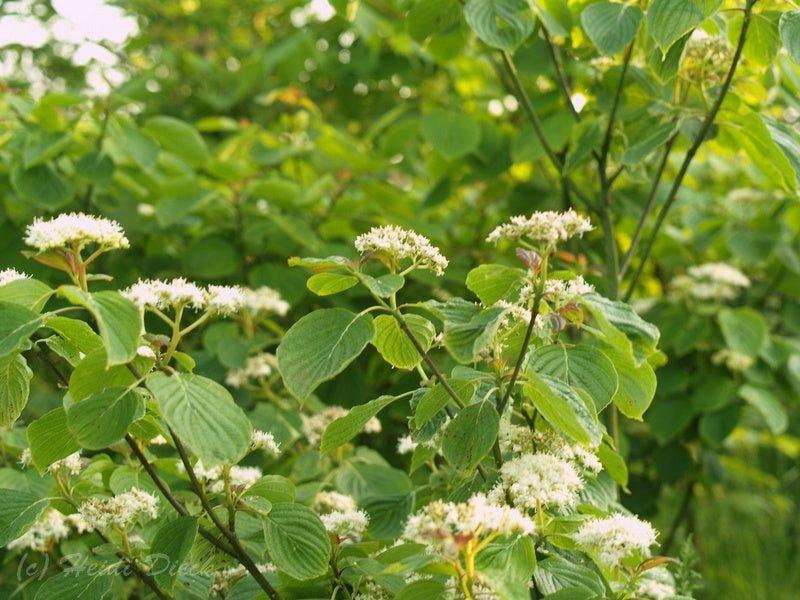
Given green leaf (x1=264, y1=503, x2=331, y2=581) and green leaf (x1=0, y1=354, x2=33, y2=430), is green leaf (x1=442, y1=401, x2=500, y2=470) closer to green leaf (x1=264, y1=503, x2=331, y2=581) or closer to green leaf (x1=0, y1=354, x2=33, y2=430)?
green leaf (x1=264, y1=503, x2=331, y2=581)

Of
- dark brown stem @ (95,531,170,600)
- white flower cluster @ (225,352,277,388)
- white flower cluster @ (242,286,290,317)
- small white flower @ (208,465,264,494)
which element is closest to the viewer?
dark brown stem @ (95,531,170,600)

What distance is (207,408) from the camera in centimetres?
109

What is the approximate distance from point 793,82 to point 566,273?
1274 mm

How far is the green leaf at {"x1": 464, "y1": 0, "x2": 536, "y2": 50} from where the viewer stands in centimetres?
177

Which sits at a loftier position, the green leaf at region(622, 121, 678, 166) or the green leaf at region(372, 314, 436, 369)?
the green leaf at region(622, 121, 678, 166)

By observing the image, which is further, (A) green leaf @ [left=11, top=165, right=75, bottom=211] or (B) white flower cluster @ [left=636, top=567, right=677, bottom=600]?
(A) green leaf @ [left=11, top=165, right=75, bottom=211]

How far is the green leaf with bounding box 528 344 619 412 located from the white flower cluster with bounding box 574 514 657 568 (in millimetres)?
160

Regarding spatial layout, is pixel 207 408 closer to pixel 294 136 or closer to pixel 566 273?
pixel 566 273

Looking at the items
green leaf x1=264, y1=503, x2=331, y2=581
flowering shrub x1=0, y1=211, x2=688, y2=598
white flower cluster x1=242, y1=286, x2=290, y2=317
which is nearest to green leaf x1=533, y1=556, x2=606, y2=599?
flowering shrub x1=0, y1=211, x2=688, y2=598

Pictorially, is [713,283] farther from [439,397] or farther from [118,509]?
[118,509]

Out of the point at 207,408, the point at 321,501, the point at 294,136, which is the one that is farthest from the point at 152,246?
the point at 207,408

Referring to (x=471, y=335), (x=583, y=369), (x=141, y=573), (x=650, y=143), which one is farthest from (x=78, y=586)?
(x=650, y=143)

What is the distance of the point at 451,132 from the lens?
2.64 m

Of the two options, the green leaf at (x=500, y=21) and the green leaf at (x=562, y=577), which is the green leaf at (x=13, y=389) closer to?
the green leaf at (x=562, y=577)
